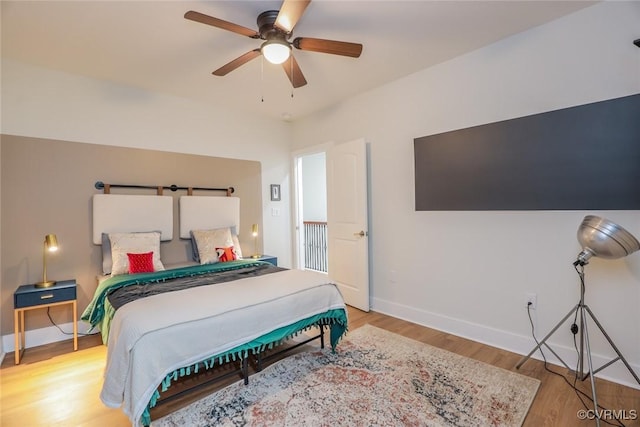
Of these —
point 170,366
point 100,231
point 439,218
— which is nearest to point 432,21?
point 439,218

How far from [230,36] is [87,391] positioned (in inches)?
116

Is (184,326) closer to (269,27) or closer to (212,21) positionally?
(212,21)

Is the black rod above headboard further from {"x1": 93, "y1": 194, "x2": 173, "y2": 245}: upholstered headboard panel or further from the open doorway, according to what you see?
the open doorway

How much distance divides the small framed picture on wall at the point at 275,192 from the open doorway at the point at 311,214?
30cm

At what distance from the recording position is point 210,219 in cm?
395

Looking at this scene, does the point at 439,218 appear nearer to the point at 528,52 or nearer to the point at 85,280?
the point at 528,52

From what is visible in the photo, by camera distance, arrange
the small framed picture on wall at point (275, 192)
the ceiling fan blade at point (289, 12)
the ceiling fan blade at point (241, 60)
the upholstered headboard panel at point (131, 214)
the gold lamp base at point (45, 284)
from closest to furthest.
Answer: the ceiling fan blade at point (289, 12), the ceiling fan blade at point (241, 60), the gold lamp base at point (45, 284), the upholstered headboard panel at point (131, 214), the small framed picture on wall at point (275, 192)

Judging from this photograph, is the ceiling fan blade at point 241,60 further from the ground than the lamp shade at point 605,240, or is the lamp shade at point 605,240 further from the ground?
the ceiling fan blade at point 241,60

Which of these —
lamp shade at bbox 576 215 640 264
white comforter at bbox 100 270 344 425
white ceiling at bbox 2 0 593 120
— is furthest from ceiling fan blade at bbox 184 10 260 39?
lamp shade at bbox 576 215 640 264

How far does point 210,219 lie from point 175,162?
834mm

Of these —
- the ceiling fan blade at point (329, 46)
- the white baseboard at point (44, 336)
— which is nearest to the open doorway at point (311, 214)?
the ceiling fan blade at point (329, 46)

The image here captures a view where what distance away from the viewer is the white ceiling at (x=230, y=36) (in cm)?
216

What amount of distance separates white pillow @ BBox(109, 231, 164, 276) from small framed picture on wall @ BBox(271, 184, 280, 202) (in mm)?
1853

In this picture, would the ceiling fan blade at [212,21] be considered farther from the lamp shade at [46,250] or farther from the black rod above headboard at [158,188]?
the lamp shade at [46,250]
